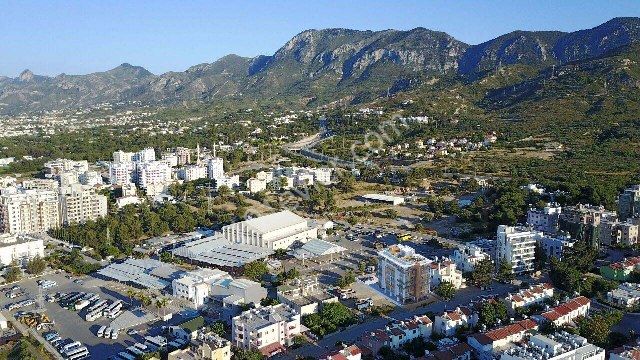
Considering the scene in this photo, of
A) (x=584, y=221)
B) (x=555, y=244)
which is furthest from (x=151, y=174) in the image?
(x=584, y=221)

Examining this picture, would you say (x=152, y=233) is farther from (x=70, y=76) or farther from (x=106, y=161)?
(x=70, y=76)

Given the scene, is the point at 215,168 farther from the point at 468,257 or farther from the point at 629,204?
the point at 629,204

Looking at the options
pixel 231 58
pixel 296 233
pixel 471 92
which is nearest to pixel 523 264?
pixel 296 233

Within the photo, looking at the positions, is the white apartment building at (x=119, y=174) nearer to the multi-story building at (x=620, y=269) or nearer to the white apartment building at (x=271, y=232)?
the white apartment building at (x=271, y=232)

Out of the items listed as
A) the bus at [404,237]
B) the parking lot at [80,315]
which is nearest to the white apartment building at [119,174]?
the parking lot at [80,315]

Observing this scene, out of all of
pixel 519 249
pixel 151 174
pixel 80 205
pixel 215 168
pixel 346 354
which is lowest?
pixel 346 354

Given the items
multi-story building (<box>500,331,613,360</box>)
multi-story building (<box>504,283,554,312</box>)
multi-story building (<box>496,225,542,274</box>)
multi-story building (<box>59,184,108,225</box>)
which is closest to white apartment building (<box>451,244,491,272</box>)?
multi-story building (<box>496,225,542,274</box>)

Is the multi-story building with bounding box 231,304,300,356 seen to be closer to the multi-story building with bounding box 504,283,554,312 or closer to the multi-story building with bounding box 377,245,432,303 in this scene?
the multi-story building with bounding box 377,245,432,303
